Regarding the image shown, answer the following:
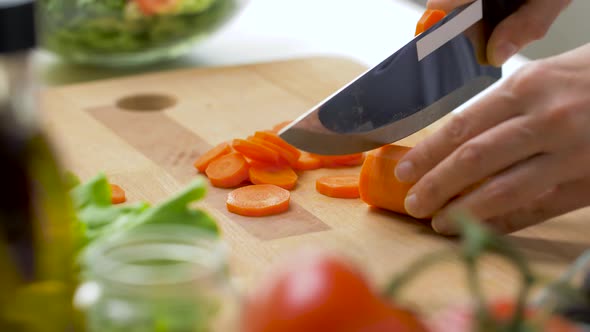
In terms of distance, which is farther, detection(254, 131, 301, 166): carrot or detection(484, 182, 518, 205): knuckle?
detection(254, 131, 301, 166): carrot

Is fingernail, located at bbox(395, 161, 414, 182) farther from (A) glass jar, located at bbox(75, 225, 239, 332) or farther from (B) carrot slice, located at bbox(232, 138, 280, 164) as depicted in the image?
(A) glass jar, located at bbox(75, 225, 239, 332)

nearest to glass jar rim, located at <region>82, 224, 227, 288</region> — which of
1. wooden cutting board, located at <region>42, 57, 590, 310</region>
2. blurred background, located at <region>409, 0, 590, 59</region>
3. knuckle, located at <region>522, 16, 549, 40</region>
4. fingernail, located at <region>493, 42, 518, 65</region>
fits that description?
wooden cutting board, located at <region>42, 57, 590, 310</region>

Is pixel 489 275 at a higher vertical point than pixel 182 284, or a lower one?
lower

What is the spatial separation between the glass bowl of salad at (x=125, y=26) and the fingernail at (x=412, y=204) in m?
1.01

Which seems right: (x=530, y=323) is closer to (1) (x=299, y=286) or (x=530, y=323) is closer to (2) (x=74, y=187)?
(1) (x=299, y=286)

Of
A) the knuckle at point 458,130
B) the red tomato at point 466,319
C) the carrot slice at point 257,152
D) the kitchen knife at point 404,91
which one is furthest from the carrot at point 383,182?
the red tomato at point 466,319

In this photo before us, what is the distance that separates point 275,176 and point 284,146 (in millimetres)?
84

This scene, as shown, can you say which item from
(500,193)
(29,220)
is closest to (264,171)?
(500,193)

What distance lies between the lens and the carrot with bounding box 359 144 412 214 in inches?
68.9

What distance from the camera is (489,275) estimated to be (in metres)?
1.52

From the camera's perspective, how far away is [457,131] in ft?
5.45

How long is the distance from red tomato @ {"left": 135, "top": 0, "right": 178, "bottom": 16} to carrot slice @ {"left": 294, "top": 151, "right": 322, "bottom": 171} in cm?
66

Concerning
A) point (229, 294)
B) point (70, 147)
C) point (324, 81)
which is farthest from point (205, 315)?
point (324, 81)

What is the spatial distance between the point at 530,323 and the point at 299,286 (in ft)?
0.72
